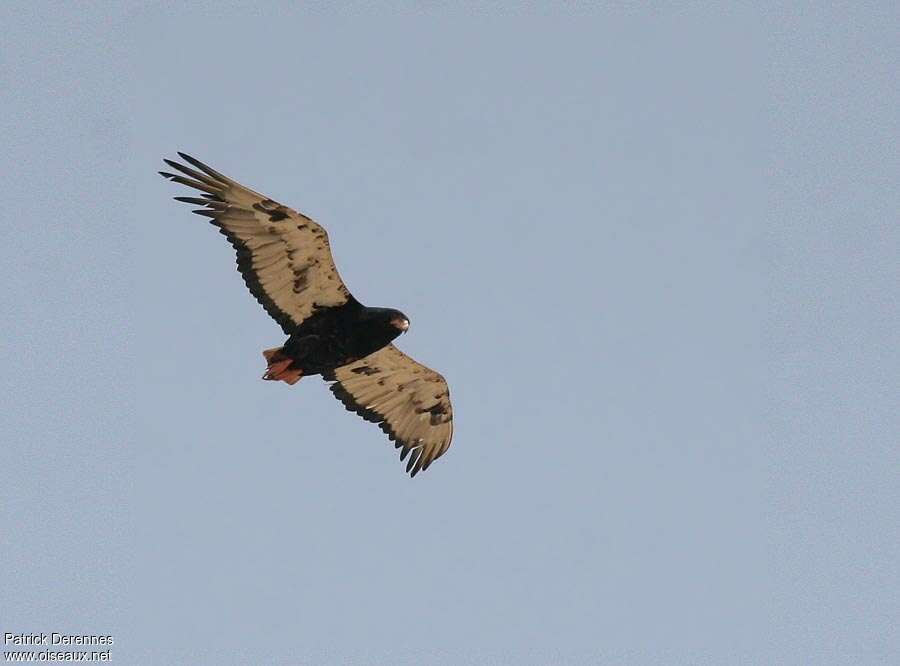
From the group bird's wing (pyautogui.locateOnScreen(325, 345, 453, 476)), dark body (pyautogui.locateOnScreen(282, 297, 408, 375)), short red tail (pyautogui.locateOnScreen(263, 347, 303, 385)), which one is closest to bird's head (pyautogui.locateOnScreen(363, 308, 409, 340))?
dark body (pyautogui.locateOnScreen(282, 297, 408, 375))

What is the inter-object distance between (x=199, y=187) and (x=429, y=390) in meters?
6.76

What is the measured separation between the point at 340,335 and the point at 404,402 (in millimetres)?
3018

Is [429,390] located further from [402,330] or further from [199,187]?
[199,187]

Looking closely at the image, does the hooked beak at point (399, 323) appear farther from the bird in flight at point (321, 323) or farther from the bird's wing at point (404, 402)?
the bird's wing at point (404, 402)

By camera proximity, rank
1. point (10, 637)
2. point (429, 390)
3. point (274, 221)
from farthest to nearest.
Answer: point (429, 390)
point (274, 221)
point (10, 637)

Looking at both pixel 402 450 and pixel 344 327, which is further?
pixel 402 450

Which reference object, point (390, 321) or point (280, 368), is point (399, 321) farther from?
point (280, 368)

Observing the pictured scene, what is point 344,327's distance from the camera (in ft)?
102

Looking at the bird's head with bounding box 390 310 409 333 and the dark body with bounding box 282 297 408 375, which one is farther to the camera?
the dark body with bounding box 282 297 408 375

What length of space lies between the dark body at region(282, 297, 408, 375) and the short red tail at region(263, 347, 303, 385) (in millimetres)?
80

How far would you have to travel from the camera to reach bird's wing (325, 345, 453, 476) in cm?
3306

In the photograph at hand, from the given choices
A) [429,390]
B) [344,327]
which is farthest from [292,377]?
[429,390]

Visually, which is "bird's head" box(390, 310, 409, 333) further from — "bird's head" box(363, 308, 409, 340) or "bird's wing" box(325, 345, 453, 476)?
"bird's wing" box(325, 345, 453, 476)

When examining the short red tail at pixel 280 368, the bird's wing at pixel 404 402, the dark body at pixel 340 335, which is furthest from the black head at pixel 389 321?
the bird's wing at pixel 404 402
